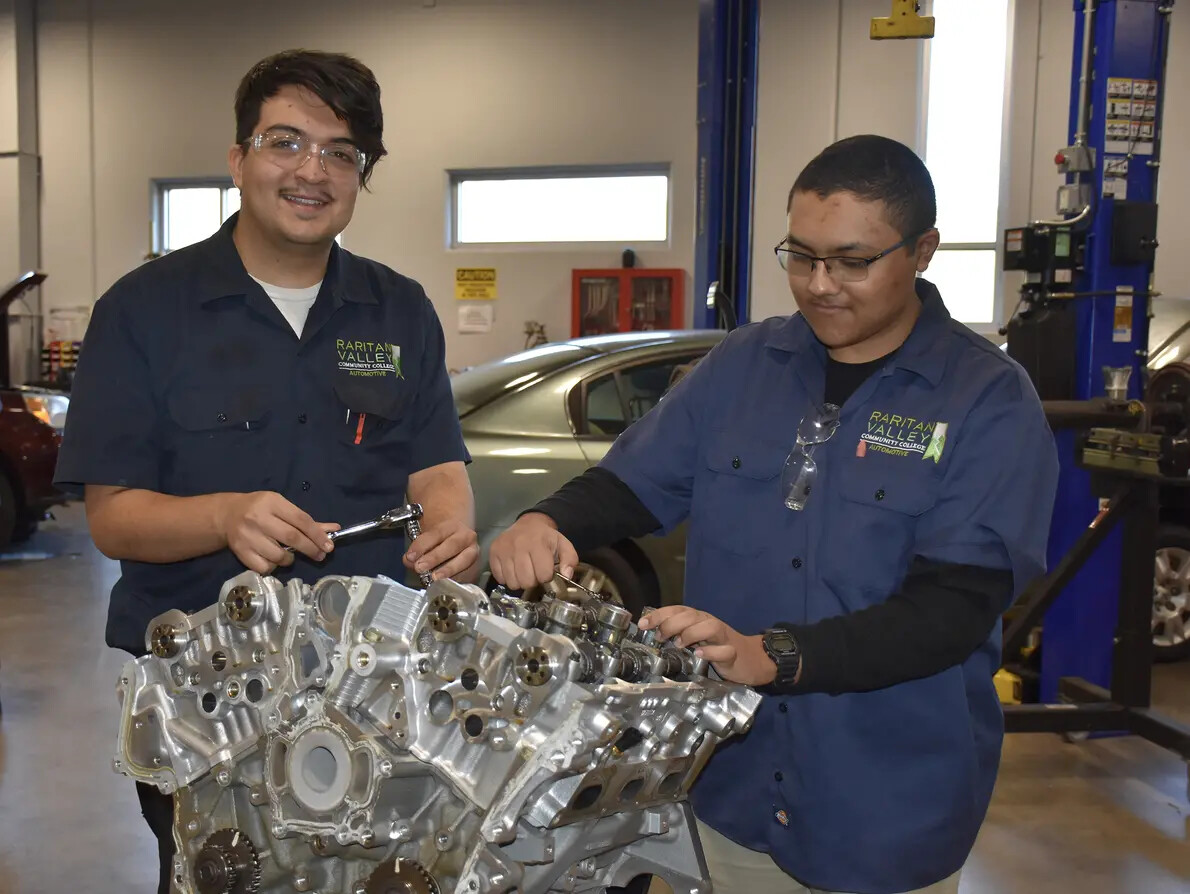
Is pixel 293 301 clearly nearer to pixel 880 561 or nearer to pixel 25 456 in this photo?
pixel 880 561

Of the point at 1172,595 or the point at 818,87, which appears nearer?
the point at 1172,595

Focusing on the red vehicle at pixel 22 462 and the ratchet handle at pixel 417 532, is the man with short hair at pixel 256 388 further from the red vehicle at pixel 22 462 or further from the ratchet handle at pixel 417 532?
the red vehicle at pixel 22 462

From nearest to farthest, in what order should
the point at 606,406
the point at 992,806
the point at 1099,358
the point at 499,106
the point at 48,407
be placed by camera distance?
the point at 992,806
the point at 1099,358
the point at 606,406
the point at 48,407
the point at 499,106

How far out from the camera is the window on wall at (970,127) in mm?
9633

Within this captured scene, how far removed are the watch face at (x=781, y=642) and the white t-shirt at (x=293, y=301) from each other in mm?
932

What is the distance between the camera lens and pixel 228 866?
1529 millimetres

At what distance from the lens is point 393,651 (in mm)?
1450

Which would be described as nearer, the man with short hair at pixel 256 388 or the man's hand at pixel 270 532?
the man's hand at pixel 270 532

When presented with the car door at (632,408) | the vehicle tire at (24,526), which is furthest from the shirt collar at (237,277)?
the vehicle tire at (24,526)

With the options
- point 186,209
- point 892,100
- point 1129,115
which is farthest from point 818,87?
point 186,209

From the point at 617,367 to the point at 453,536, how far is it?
284 centimetres

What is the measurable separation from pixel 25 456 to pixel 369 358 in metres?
5.55

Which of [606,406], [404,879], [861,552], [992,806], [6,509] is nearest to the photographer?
[404,879]

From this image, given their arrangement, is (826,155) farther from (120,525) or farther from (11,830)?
(11,830)
